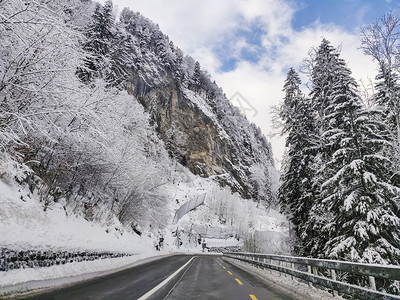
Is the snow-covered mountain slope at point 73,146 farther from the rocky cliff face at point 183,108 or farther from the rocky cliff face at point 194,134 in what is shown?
Result: the rocky cliff face at point 183,108

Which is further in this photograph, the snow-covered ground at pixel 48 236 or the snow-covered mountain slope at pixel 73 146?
the snow-covered mountain slope at pixel 73 146

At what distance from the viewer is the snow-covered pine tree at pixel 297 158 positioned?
2022cm

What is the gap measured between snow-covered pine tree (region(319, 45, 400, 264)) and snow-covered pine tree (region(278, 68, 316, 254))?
4.97 metres

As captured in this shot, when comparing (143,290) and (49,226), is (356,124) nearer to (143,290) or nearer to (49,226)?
(143,290)

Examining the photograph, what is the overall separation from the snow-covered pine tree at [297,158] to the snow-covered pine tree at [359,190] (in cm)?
497

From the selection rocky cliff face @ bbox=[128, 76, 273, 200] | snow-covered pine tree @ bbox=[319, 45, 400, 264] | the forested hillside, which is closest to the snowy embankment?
the forested hillside

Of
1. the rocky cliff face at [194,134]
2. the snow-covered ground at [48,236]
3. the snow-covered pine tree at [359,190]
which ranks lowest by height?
the snow-covered ground at [48,236]

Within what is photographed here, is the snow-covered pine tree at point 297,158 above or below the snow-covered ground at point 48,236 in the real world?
above

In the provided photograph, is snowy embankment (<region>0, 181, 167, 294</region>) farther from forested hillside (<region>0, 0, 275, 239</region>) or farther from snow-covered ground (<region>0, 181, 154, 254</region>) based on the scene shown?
forested hillside (<region>0, 0, 275, 239</region>)

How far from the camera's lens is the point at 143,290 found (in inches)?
265

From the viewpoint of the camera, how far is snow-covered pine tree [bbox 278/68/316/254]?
2022 centimetres

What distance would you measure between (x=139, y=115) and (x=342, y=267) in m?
24.1

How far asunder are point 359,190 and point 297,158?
9.58m

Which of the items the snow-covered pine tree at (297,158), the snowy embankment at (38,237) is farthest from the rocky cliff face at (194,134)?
the snowy embankment at (38,237)
